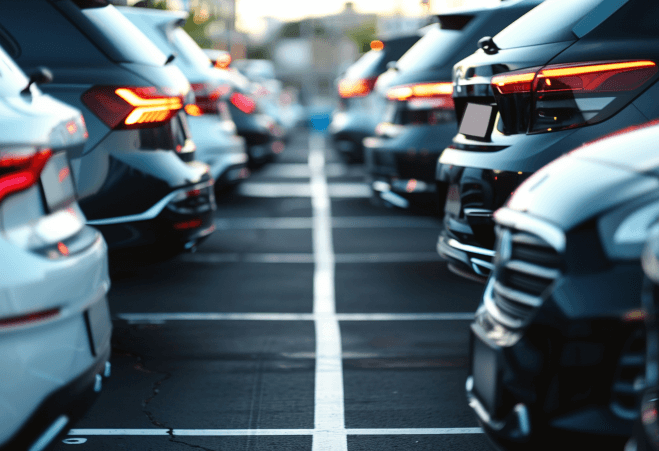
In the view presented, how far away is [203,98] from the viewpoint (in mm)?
8031

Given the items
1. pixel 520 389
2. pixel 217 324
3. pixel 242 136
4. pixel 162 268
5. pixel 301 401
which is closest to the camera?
pixel 520 389

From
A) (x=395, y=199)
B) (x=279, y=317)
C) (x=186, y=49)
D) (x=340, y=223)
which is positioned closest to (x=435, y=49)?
(x=395, y=199)

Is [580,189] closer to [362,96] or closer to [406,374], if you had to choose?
[406,374]

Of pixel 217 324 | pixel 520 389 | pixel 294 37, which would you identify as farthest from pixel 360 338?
pixel 294 37

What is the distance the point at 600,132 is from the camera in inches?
138

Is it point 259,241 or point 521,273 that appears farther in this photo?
point 259,241

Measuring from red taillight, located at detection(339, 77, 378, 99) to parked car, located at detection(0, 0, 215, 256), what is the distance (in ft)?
17.0

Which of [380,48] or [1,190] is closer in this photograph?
[1,190]

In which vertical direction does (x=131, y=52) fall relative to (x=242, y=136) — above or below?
above

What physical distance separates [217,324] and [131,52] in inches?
69.4

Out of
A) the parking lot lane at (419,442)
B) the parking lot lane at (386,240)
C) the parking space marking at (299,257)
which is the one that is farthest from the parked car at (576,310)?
the parking lot lane at (386,240)

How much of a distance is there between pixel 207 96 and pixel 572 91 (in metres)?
5.13

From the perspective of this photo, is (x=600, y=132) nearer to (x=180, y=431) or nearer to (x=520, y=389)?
(x=520, y=389)

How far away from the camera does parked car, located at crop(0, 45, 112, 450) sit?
2.14m
